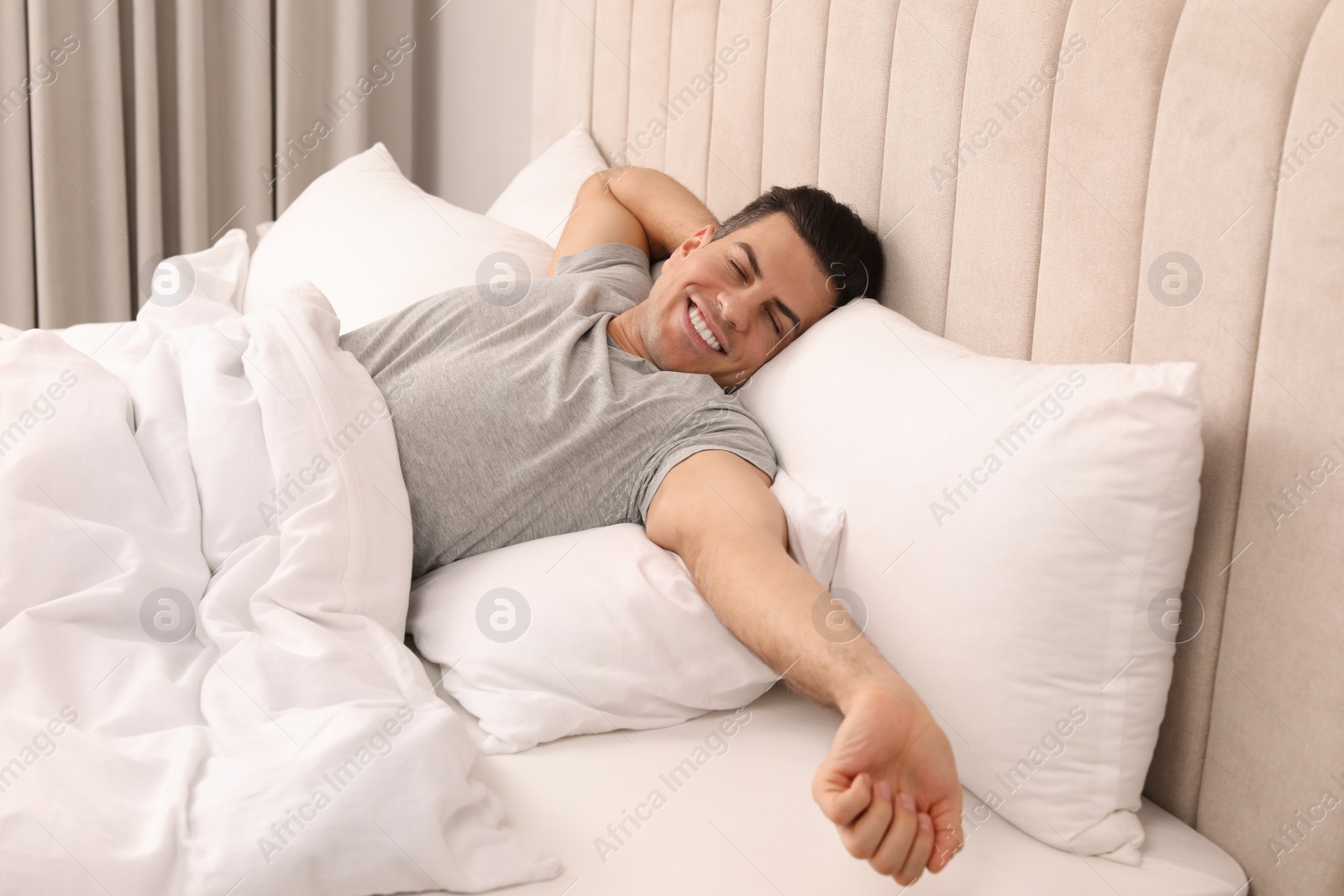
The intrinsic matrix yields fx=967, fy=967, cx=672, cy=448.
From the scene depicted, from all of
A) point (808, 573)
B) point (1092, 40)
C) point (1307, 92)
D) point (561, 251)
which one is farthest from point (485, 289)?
point (1307, 92)

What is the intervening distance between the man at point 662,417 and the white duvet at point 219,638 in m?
0.10

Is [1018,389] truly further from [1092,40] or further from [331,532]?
[331,532]

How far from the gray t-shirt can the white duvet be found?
0.22 feet

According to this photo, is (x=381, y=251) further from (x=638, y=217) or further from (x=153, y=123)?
(x=153, y=123)

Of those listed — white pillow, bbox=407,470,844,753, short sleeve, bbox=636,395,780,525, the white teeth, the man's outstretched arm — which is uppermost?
the white teeth

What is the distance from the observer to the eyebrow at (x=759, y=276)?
125 cm

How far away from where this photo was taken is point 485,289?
1.36 m

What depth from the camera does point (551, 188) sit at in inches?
73.2

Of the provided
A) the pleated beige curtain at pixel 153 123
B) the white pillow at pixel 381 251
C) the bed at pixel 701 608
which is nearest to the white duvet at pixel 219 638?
the bed at pixel 701 608

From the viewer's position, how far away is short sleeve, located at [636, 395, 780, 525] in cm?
109

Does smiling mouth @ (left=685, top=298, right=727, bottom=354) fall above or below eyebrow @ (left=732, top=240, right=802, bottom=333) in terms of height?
below

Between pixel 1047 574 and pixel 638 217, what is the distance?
1.06 m

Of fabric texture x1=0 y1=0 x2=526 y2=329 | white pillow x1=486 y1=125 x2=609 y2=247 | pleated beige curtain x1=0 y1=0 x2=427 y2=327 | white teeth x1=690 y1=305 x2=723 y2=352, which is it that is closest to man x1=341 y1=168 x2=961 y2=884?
white teeth x1=690 y1=305 x2=723 y2=352

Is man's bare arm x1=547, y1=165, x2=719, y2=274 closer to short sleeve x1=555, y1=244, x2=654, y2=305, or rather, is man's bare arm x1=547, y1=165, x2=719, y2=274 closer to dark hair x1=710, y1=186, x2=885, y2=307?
short sleeve x1=555, y1=244, x2=654, y2=305
